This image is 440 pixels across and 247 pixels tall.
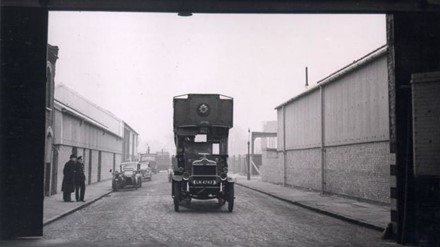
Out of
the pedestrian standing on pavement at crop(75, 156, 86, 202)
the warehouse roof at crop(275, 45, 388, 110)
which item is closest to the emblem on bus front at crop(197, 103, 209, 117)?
the pedestrian standing on pavement at crop(75, 156, 86, 202)

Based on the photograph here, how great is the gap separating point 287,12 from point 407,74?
Result: 2891 mm

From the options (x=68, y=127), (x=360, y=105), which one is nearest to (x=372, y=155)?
(x=360, y=105)

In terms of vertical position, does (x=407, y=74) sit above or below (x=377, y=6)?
below

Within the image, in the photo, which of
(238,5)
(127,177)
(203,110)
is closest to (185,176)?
(203,110)

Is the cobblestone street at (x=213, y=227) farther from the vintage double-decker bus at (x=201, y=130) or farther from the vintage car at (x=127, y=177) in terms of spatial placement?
the vintage car at (x=127, y=177)

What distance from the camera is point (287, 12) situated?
10203 mm

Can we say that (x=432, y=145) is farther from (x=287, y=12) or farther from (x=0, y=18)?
(x=0, y=18)

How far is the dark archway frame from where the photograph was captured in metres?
10.0

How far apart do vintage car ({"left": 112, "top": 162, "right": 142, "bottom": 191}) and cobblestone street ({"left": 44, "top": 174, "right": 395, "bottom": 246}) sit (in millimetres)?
12290

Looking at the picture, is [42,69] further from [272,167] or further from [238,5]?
[272,167]

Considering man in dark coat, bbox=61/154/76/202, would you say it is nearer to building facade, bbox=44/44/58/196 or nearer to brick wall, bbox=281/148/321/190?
building facade, bbox=44/44/58/196

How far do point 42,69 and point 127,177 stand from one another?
21.9 metres

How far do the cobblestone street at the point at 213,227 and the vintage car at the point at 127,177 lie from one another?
12.3m

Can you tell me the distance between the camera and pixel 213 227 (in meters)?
12.7
